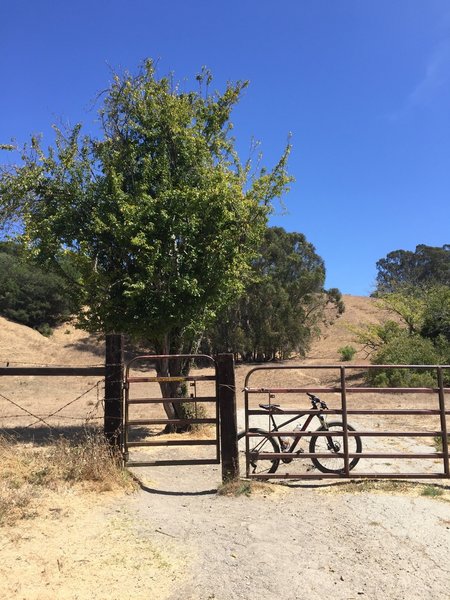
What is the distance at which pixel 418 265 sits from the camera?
72.4 metres

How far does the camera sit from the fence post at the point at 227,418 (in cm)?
729

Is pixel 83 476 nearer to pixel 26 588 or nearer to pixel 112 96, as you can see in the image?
pixel 26 588

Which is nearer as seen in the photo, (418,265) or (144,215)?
(144,215)

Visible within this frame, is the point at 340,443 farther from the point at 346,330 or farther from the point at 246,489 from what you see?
the point at 346,330

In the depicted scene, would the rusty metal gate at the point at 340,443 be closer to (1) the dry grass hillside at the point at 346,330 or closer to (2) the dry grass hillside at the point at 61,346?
(1) the dry grass hillside at the point at 346,330

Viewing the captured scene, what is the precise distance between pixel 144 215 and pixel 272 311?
21.7 meters

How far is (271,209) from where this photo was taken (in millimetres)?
12789

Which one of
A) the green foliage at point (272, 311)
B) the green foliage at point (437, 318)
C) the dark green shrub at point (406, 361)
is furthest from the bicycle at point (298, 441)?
the green foliage at point (272, 311)

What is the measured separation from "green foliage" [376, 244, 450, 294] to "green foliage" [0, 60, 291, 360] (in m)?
56.3

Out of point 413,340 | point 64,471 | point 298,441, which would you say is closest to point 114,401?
point 64,471

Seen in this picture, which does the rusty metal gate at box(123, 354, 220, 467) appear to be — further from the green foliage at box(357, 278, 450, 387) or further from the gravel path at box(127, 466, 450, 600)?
the green foliage at box(357, 278, 450, 387)

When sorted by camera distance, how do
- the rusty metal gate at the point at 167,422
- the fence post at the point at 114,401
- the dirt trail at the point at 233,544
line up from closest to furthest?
1. the dirt trail at the point at 233,544
2. the rusty metal gate at the point at 167,422
3. the fence post at the point at 114,401

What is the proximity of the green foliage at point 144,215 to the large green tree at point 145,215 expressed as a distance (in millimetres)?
23

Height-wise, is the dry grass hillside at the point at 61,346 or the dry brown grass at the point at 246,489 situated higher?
the dry grass hillside at the point at 61,346
